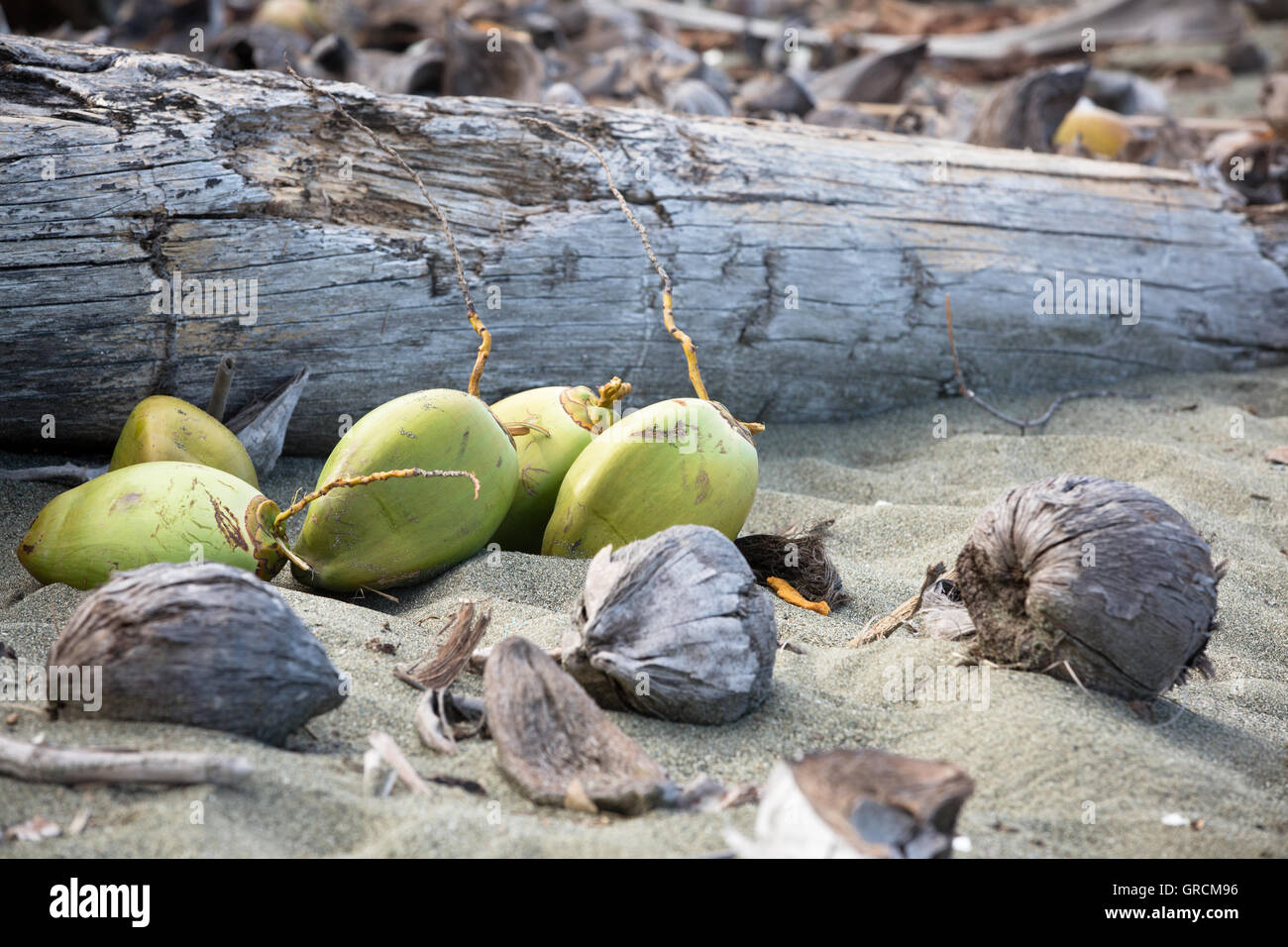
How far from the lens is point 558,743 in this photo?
1.74 m

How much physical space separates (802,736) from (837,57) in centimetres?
845

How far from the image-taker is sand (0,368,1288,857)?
1.49 metres

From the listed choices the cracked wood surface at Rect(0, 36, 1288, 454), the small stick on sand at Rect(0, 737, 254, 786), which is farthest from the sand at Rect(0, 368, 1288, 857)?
the cracked wood surface at Rect(0, 36, 1288, 454)

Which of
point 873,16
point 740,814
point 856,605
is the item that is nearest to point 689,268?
point 856,605

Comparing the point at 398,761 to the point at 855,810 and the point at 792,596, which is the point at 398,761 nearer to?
the point at 855,810

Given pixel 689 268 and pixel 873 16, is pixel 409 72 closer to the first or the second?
pixel 689 268

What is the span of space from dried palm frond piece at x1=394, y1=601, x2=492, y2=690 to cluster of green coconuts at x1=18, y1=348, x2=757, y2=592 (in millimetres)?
307

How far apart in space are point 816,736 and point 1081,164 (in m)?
3.25

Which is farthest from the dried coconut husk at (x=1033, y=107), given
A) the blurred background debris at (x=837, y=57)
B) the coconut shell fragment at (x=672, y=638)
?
the coconut shell fragment at (x=672, y=638)

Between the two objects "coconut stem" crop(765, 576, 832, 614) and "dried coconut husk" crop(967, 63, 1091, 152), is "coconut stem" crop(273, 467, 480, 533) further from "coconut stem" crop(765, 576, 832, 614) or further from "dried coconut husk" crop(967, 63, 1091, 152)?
"dried coconut husk" crop(967, 63, 1091, 152)

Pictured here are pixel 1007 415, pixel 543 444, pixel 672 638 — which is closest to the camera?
pixel 672 638

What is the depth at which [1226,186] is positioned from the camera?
4.52 metres

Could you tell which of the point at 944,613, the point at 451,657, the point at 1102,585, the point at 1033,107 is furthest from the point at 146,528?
the point at 1033,107

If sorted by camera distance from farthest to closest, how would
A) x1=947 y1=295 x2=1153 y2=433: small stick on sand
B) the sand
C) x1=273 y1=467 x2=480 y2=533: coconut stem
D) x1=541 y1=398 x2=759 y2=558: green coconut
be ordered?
x1=947 y1=295 x2=1153 y2=433: small stick on sand, x1=541 y1=398 x2=759 y2=558: green coconut, x1=273 y1=467 x2=480 y2=533: coconut stem, the sand
